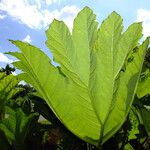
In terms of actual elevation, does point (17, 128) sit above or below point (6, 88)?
below

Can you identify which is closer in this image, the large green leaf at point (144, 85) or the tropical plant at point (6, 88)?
the large green leaf at point (144, 85)

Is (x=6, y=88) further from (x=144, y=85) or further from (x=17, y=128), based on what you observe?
(x=144, y=85)

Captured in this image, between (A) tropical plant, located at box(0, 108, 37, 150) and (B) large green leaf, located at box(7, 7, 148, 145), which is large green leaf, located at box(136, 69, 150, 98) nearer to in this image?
(B) large green leaf, located at box(7, 7, 148, 145)

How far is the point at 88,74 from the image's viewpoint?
47.4 inches

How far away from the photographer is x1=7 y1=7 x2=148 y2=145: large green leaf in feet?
3.82

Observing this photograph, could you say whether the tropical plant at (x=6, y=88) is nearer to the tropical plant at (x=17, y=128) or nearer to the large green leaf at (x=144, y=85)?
the tropical plant at (x=17, y=128)

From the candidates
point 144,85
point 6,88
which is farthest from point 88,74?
point 6,88

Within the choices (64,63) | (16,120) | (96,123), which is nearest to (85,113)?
(96,123)

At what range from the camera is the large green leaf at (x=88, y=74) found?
117 centimetres

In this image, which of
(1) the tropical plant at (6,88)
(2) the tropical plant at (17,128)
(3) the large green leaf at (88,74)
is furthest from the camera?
(1) the tropical plant at (6,88)

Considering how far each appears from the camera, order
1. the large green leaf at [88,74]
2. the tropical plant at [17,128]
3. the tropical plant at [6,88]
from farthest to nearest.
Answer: the tropical plant at [6,88] → the tropical plant at [17,128] → the large green leaf at [88,74]

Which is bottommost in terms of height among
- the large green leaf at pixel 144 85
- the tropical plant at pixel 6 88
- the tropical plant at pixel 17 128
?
the large green leaf at pixel 144 85

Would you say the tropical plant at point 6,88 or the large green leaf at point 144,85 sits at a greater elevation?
the tropical plant at point 6,88

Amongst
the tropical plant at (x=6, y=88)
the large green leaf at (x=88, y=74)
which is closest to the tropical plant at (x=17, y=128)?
the large green leaf at (x=88, y=74)
